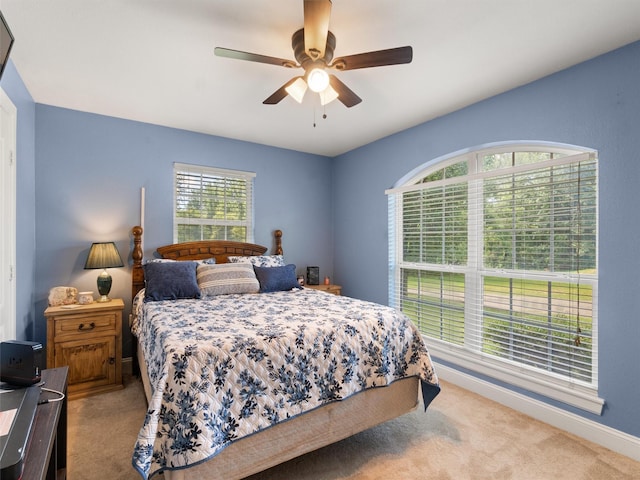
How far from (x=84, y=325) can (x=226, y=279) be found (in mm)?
1199

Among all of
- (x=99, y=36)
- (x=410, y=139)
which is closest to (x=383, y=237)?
(x=410, y=139)

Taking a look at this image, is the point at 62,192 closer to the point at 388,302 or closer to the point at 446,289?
the point at 388,302

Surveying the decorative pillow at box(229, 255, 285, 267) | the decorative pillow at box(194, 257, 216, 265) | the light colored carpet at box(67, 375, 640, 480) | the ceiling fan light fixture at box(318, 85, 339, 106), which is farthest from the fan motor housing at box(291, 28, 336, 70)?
the light colored carpet at box(67, 375, 640, 480)

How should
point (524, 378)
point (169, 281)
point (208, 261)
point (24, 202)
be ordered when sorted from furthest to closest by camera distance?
point (208, 261) → point (169, 281) → point (24, 202) → point (524, 378)

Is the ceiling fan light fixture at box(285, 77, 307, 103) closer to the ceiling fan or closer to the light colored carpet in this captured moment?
the ceiling fan

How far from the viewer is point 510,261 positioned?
9.15 ft

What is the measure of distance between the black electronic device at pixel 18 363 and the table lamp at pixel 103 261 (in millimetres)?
1819

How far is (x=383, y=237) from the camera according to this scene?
3943mm

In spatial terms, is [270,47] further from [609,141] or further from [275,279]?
[609,141]

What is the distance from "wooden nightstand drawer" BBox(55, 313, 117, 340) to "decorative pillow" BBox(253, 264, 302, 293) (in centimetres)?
132

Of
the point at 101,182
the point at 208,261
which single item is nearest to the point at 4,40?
the point at 101,182

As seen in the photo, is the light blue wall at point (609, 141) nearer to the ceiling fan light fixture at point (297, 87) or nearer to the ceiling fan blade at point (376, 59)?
the ceiling fan blade at point (376, 59)

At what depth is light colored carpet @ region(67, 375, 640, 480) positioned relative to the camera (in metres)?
1.86

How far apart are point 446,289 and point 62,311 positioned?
135 inches
